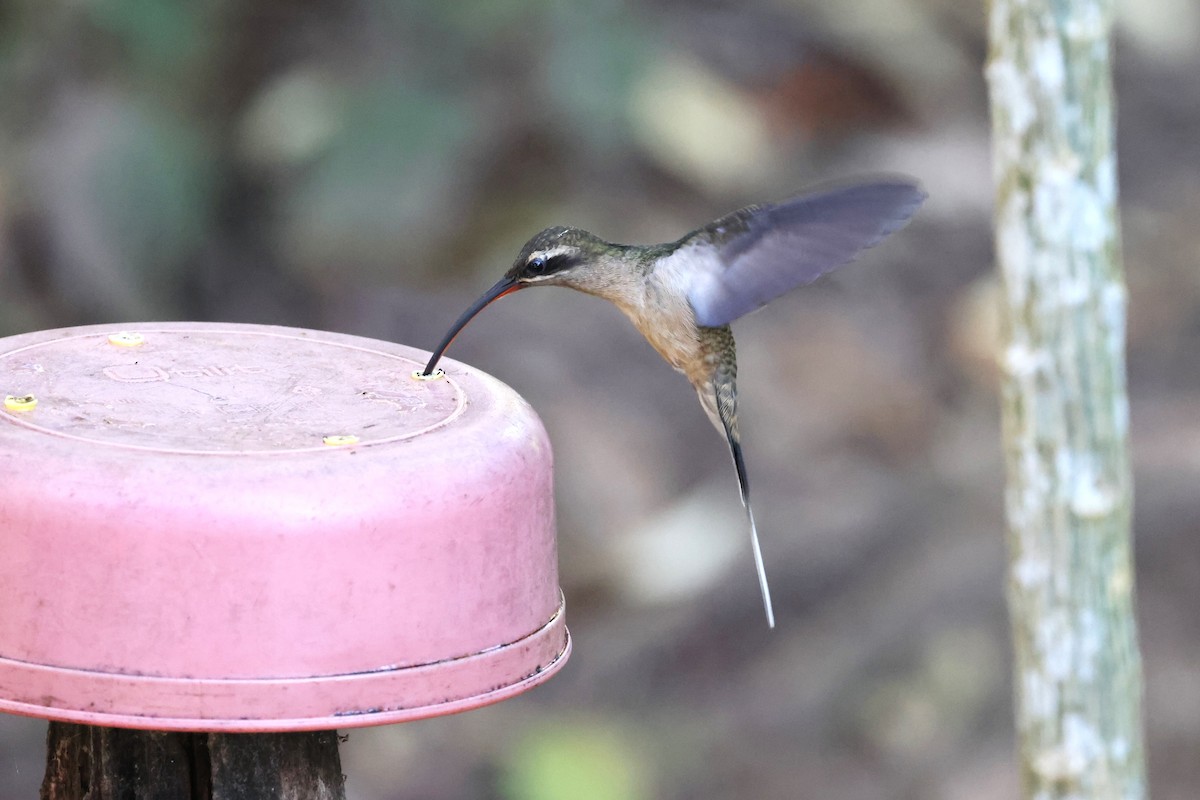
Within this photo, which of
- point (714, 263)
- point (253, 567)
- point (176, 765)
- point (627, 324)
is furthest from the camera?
point (627, 324)

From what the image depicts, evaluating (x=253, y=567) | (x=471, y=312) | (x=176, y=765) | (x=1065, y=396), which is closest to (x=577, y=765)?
(x=471, y=312)

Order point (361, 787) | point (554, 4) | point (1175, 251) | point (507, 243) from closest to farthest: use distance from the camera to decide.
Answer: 1. point (554, 4)
2. point (361, 787)
3. point (507, 243)
4. point (1175, 251)

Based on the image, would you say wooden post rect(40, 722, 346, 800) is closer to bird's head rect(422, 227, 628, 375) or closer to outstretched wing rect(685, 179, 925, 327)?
bird's head rect(422, 227, 628, 375)

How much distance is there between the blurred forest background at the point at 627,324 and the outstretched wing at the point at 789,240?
8.63ft

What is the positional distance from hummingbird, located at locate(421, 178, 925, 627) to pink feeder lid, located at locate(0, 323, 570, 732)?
47cm

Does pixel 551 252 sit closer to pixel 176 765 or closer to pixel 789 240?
pixel 789 240

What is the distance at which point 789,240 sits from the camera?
2830 mm

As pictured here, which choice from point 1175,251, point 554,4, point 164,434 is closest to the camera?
point 164,434

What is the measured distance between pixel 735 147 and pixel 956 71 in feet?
3.83

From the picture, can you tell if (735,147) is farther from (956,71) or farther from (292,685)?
(292,685)

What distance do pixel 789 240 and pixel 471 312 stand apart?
1.91ft

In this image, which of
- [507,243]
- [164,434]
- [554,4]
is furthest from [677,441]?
[164,434]

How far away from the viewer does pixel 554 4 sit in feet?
18.0

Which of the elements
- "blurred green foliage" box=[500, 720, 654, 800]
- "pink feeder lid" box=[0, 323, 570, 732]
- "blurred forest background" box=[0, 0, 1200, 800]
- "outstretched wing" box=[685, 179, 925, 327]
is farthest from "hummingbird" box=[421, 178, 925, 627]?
"blurred green foliage" box=[500, 720, 654, 800]
